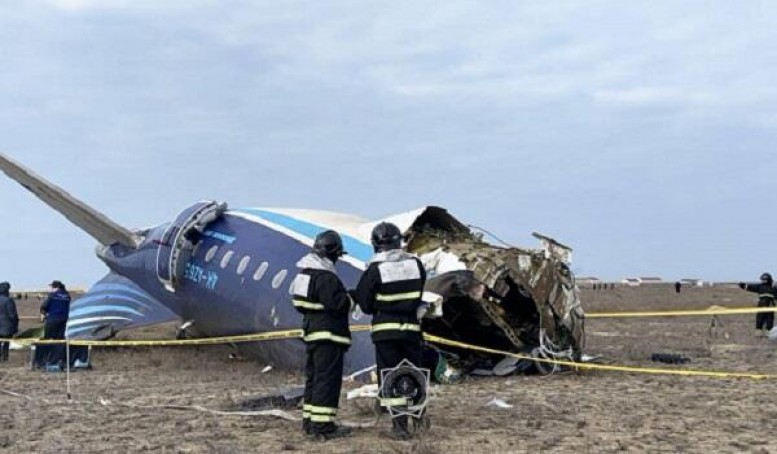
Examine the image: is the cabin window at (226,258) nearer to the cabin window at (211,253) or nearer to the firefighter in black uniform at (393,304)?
the cabin window at (211,253)

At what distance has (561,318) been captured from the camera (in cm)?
1534

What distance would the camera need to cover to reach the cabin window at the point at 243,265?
55.1 ft

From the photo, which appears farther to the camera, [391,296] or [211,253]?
[211,253]

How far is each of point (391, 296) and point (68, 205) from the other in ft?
46.5

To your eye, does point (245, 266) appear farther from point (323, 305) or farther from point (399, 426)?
point (399, 426)

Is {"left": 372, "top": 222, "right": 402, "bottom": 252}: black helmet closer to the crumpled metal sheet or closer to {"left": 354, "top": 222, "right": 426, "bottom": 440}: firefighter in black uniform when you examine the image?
{"left": 354, "top": 222, "right": 426, "bottom": 440}: firefighter in black uniform

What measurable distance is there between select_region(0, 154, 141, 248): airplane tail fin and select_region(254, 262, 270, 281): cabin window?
18.8 feet

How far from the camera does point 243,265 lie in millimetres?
16844

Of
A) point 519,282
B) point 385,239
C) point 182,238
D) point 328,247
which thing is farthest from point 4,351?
point 385,239

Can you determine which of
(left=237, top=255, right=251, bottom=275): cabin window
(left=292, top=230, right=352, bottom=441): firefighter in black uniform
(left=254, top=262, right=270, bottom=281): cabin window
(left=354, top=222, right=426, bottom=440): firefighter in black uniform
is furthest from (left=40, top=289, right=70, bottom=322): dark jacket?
(left=354, top=222, right=426, bottom=440): firefighter in black uniform

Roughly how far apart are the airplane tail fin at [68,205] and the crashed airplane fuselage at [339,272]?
102cm

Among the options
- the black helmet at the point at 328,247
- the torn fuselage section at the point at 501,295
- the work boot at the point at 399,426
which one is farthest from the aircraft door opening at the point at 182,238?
the work boot at the point at 399,426

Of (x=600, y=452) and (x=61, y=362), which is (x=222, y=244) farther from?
(x=600, y=452)

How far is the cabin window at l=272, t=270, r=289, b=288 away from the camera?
15.5 meters
